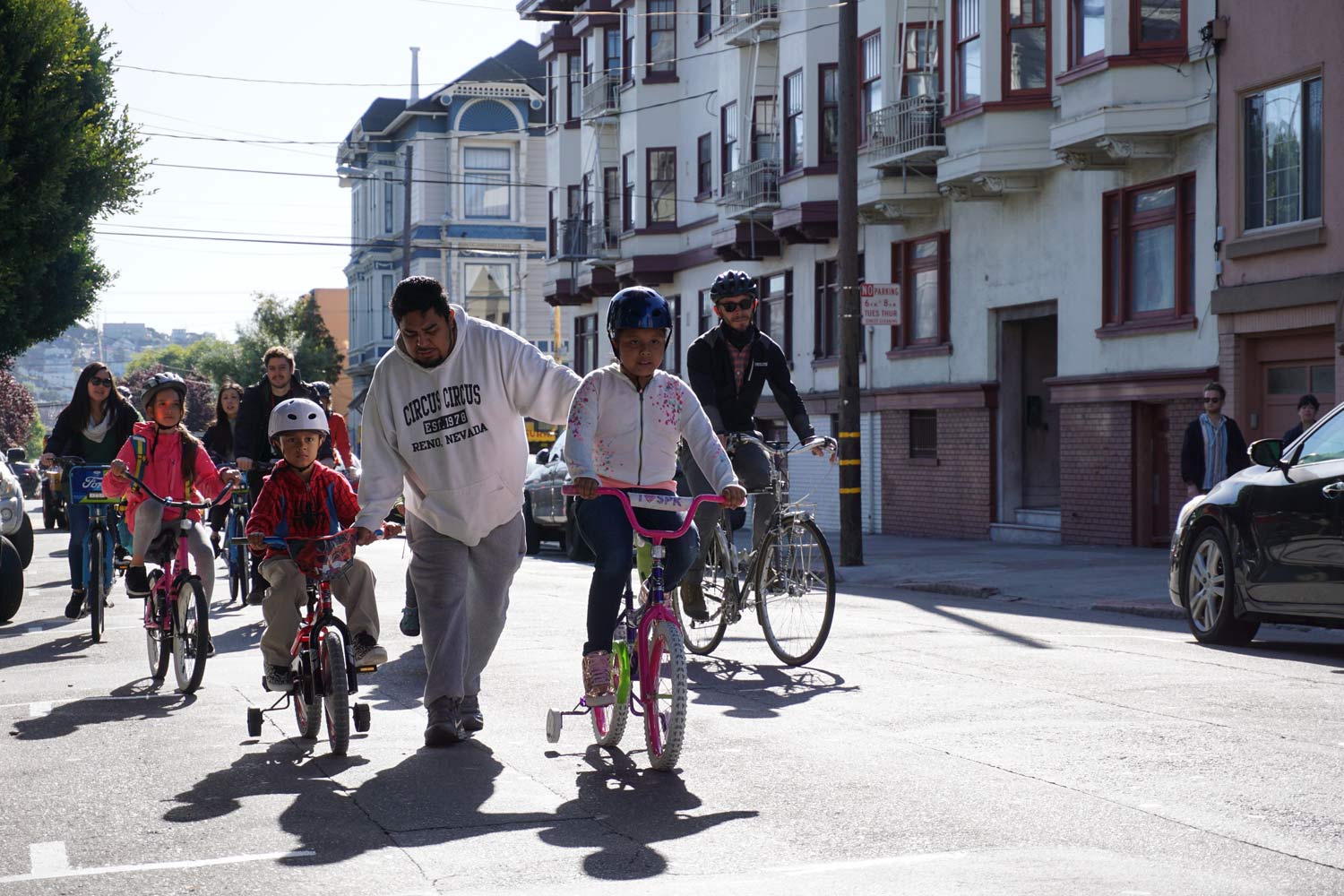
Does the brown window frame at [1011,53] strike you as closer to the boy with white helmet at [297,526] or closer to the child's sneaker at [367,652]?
the boy with white helmet at [297,526]

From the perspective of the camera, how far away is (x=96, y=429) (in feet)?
43.5

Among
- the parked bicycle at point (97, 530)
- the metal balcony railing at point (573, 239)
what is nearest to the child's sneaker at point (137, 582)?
the parked bicycle at point (97, 530)

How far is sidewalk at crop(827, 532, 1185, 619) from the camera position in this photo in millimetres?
15555

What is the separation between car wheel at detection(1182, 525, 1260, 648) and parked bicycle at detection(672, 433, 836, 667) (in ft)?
9.11

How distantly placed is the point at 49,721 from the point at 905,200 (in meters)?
20.7

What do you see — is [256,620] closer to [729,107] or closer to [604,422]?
[604,422]

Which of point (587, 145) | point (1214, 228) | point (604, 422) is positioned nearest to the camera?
point (604, 422)

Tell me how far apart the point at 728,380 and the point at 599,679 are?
3.94m

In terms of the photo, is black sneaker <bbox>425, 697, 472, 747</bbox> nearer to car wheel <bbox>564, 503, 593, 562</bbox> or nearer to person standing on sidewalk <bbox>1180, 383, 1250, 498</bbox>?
person standing on sidewalk <bbox>1180, 383, 1250, 498</bbox>

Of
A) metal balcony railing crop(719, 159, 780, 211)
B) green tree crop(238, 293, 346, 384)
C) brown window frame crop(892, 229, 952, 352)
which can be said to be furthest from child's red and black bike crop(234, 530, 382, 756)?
green tree crop(238, 293, 346, 384)

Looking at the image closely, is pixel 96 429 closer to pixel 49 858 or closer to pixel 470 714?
pixel 470 714

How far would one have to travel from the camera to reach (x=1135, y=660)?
10.2 metres

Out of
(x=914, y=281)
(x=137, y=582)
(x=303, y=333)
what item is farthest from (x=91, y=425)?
(x=303, y=333)

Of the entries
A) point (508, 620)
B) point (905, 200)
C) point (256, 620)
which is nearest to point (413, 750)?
point (508, 620)
